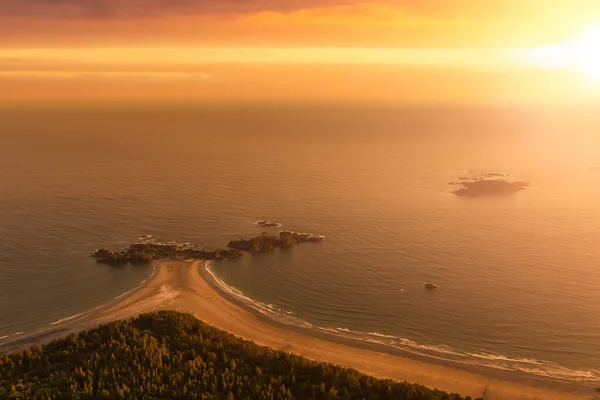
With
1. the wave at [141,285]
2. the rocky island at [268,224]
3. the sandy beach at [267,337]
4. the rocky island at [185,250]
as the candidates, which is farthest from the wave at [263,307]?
the rocky island at [268,224]

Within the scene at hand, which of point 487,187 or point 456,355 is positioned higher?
point 487,187

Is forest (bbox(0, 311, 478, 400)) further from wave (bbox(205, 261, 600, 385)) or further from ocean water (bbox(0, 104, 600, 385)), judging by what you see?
ocean water (bbox(0, 104, 600, 385))

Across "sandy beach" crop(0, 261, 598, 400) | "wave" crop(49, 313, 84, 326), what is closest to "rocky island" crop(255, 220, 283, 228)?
"sandy beach" crop(0, 261, 598, 400)

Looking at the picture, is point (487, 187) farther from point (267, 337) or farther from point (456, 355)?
point (267, 337)

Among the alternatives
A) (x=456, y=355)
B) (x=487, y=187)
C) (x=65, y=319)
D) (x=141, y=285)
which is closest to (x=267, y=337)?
(x=456, y=355)

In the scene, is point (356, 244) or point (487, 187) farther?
point (487, 187)

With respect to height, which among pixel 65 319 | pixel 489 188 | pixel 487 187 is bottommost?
pixel 65 319
